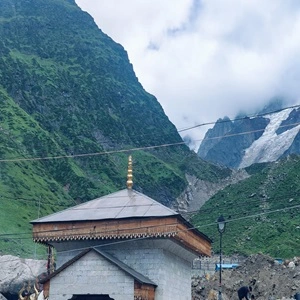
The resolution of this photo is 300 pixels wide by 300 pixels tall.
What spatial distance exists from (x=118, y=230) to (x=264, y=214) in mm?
59178

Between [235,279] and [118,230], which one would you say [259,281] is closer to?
[235,279]

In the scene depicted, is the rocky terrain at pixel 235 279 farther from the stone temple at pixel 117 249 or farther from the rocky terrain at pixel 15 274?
the stone temple at pixel 117 249

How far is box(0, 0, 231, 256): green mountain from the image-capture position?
101m

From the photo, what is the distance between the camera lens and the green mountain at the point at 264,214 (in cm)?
7506

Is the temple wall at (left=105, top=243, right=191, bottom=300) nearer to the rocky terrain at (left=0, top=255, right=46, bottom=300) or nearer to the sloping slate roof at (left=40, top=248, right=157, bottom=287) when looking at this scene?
the sloping slate roof at (left=40, top=248, right=157, bottom=287)

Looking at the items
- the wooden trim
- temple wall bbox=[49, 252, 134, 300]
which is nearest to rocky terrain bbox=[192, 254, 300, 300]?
the wooden trim

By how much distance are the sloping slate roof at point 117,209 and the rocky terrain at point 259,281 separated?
1753 centimetres

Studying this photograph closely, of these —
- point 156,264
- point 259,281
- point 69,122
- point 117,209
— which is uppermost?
point 69,122

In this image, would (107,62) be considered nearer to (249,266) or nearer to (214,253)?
(214,253)

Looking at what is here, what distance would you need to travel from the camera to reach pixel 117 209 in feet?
72.4

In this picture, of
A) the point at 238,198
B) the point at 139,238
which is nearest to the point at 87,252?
the point at 139,238

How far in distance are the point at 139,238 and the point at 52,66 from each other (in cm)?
14067

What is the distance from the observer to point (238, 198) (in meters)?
96.9

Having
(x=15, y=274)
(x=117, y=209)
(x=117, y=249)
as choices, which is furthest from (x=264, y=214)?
(x=117, y=249)
